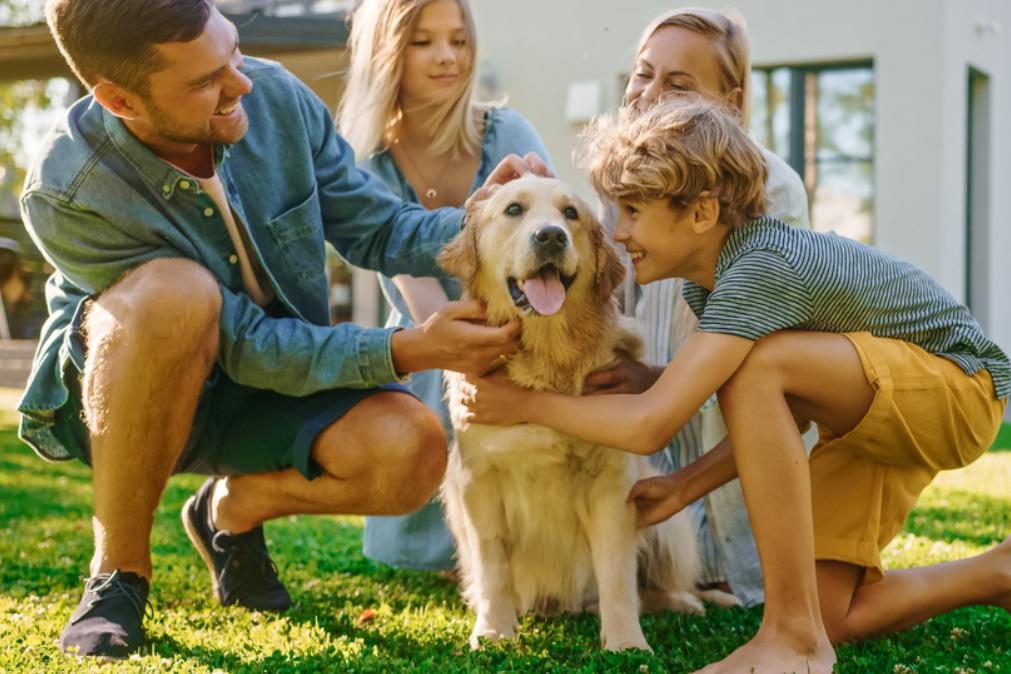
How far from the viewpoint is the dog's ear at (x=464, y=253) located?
346 centimetres

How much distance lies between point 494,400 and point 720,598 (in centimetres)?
110

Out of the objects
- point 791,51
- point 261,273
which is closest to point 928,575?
point 261,273

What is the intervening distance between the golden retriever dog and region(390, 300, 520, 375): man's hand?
5.7 inches

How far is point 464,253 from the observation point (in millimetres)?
3473

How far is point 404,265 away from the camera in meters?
3.81

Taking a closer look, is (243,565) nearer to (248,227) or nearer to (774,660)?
(248,227)

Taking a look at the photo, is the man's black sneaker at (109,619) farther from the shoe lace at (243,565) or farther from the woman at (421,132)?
the woman at (421,132)

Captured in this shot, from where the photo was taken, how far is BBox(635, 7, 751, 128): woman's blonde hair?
12.2 ft

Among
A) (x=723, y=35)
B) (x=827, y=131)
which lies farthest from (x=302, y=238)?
(x=827, y=131)

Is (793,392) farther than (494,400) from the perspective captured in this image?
No

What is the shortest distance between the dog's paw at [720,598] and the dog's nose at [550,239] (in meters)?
1.29

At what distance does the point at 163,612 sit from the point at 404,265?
1292 millimetres

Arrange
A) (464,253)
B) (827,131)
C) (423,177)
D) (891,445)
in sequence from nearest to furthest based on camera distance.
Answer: (891,445)
(464,253)
(423,177)
(827,131)

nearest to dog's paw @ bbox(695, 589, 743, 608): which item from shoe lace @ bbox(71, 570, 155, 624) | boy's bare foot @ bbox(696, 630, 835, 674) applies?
boy's bare foot @ bbox(696, 630, 835, 674)
